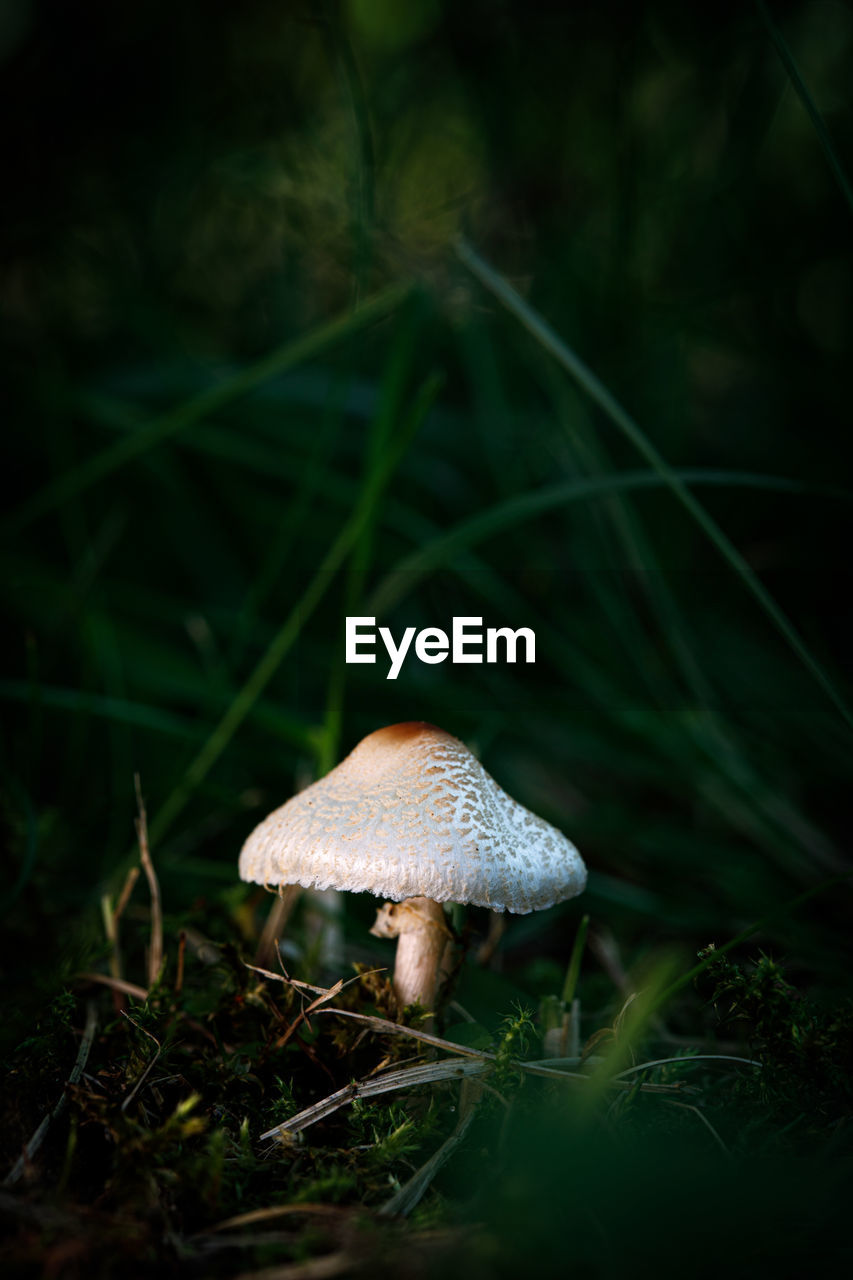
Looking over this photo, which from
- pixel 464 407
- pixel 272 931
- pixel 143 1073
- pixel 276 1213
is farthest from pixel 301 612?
pixel 464 407

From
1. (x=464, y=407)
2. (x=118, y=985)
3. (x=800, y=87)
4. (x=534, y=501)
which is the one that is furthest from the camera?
(x=464, y=407)

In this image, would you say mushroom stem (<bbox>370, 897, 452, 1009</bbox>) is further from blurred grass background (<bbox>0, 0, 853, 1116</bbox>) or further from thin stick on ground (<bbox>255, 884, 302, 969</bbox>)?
blurred grass background (<bbox>0, 0, 853, 1116</bbox>)

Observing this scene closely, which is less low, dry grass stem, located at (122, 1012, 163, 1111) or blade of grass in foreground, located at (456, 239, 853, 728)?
blade of grass in foreground, located at (456, 239, 853, 728)

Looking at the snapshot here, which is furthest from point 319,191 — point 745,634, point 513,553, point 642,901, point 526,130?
point 642,901

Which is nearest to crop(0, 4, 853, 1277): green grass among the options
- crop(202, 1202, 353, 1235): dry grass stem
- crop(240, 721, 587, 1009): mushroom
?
crop(202, 1202, 353, 1235): dry grass stem

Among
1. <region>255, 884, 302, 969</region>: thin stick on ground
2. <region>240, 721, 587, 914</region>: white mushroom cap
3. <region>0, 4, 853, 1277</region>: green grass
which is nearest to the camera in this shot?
<region>0, 4, 853, 1277</region>: green grass

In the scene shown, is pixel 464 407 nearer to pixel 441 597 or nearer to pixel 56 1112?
pixel 441 597

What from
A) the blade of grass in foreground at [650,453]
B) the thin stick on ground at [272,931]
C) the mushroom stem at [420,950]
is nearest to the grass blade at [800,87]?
the blade of grass in foreground at [650,453]

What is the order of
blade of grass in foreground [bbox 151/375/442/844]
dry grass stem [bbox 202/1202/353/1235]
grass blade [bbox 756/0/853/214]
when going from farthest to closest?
1. blade of grass in foreground [bbox 151/375/442/844]
2. grass blade [bbox 756/0/853/214]
3. dry grass stem [bbox 202/1202/353/1235]
